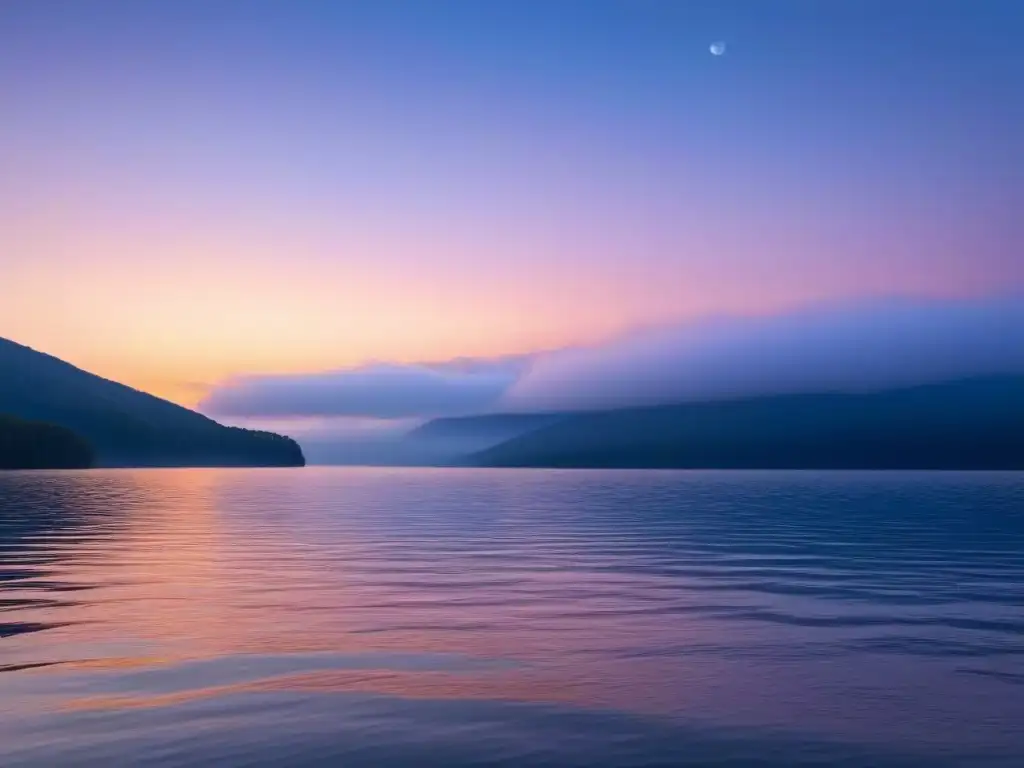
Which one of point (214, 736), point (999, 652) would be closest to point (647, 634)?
point (999, 652)

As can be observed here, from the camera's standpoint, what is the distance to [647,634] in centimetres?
2545

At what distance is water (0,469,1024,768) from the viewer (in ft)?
52.0

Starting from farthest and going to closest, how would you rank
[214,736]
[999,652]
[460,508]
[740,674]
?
[460,508] < [999,652] < [740,674] < [214,736]

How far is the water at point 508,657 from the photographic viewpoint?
15.8m

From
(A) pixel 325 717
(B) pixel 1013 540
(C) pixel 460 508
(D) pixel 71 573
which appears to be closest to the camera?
(A) pixel 325 717

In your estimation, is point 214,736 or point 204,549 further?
point 204,549

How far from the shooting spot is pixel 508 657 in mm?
22484

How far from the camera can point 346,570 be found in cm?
4088

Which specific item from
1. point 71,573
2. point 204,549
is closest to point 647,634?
point 71,573

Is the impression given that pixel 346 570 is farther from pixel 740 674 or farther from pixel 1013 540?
pixel 1013 540

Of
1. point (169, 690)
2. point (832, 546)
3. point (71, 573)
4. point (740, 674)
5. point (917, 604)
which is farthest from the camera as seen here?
point (832, 546)

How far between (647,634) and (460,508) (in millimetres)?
73518

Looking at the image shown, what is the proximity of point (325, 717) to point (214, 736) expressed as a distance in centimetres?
198

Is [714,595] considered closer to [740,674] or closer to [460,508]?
[740,674]
